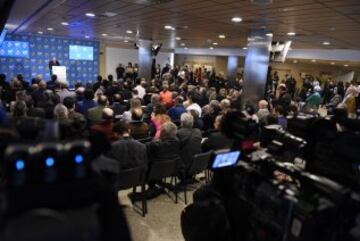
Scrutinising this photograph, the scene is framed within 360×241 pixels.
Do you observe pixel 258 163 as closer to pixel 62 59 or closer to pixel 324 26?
pixel 324 26

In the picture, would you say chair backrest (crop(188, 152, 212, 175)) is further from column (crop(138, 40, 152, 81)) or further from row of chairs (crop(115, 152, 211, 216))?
column (crop(138, 40, 152, 81))

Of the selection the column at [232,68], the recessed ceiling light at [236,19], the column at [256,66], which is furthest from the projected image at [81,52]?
the recessed ceiling light at [236,19]

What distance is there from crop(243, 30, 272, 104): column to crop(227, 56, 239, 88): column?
31.8ft

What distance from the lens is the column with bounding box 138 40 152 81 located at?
11945mm

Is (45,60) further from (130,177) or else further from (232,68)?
(130,177)

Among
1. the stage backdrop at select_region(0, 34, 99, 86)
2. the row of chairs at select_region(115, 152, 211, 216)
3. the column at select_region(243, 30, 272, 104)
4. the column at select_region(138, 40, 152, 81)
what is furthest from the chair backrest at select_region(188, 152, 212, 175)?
the stage backdrop at select_region(0, 34, 99, 86)

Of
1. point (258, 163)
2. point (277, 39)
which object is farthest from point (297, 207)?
point (277, 39)

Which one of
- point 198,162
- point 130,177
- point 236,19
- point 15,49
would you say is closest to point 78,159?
point 130,177

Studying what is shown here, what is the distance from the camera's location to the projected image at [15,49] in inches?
569

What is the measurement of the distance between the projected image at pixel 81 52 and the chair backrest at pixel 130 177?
1465 centimetres

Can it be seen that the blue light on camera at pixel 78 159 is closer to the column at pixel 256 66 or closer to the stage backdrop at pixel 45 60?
the column at pixel 256 66

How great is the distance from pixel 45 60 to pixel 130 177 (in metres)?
14.6

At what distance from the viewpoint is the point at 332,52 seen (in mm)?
12375

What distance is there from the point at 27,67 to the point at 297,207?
1637 cm
